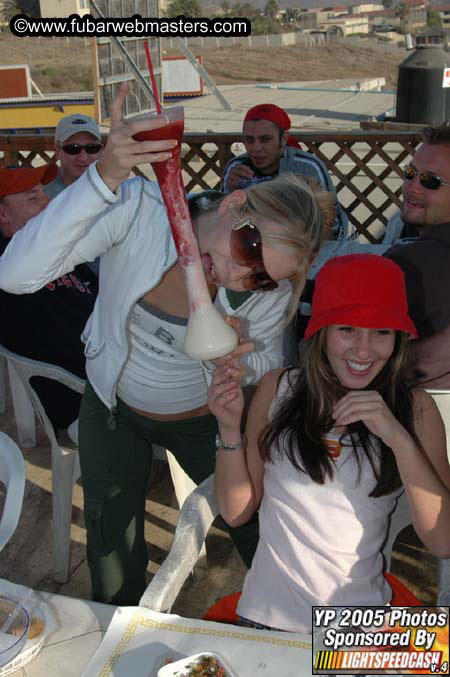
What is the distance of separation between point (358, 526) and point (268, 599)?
0.24m

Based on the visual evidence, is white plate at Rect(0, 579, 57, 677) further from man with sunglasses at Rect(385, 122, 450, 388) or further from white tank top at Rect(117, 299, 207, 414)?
man with sunglasses at Rect(385, 122, 450, 388)

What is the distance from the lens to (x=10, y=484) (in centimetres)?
148

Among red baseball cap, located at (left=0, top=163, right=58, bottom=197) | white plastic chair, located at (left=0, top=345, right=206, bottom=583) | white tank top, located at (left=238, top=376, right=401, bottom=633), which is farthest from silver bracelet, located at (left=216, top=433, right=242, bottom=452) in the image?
red baseball cap, located at (left=0, top=163, right=58, bottom=197)

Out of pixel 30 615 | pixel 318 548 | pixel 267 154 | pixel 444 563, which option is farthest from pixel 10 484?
pixel 267 154

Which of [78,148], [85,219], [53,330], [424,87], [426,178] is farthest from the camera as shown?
[424,87]

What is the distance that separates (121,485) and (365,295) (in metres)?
0.78

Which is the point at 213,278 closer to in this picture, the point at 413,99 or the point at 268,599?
the point at 268,599

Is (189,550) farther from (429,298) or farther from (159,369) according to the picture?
(429,298)

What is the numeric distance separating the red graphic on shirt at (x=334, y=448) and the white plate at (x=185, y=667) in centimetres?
52

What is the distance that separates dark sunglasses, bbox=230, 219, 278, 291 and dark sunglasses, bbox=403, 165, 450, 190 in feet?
2.81

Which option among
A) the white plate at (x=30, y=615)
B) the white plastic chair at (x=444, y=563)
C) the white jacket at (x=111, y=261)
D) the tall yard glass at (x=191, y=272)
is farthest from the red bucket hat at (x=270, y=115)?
the white plate at (x=30, y=615)

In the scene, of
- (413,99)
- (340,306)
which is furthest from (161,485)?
(413,99)

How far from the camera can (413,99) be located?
38.4ft

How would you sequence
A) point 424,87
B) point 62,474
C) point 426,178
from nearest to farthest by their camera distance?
point 426,178 < point 62,474 < point 424,87
